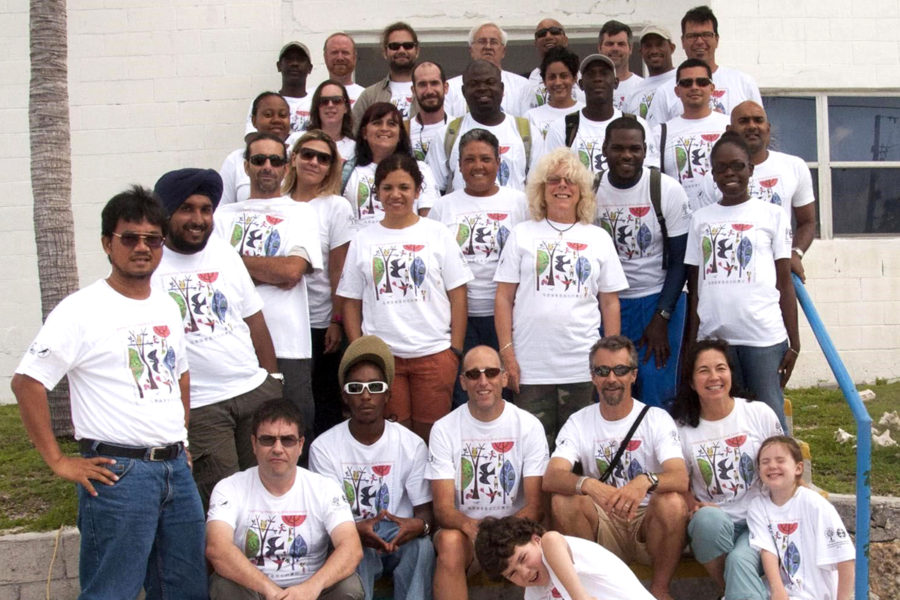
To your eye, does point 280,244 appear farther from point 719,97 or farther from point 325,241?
point 719,97

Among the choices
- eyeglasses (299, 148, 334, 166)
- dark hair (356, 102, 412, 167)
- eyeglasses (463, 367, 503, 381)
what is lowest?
eyeglasses (463, 367, 503, 381)

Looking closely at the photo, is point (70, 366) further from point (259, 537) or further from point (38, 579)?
point (38, 579)

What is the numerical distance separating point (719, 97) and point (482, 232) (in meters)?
2.27

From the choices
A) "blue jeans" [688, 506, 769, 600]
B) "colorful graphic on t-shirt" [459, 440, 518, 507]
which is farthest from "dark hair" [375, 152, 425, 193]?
"blue jeans" [688, 506, 769, 600]

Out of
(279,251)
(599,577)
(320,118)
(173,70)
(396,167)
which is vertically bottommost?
(599,577)

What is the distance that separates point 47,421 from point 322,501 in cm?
126

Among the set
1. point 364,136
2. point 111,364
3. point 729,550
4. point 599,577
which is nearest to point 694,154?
point 364,136

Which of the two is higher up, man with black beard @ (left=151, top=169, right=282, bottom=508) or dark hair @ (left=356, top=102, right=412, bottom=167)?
dark hair @ (left=356, top=102, right=412, bottom=167)

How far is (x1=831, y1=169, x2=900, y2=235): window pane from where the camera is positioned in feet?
30.7

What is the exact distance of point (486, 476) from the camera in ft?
16.2

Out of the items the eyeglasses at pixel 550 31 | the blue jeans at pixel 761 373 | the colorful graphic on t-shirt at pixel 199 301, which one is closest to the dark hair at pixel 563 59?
the eyeglasses at pixel 550 31

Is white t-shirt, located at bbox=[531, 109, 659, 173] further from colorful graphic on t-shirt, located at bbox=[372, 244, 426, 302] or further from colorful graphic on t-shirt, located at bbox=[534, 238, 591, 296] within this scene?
colorful graphic on t-shirt, located at bbox=[372, 244, 426, 302]

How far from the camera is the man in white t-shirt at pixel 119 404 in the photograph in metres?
3.86

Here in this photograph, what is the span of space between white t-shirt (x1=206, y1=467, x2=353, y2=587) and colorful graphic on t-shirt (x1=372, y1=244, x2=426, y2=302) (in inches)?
45.1
